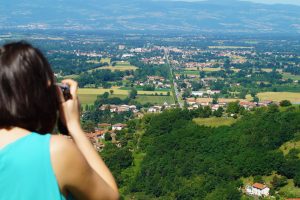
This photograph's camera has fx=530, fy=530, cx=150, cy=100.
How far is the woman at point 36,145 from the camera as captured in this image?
1057mm

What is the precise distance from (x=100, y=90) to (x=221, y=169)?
29.5m

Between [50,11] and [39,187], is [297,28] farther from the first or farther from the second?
[39,187]

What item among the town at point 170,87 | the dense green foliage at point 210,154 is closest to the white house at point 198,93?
the town at point 170,87

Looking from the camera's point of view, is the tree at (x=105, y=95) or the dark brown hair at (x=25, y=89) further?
the tree at (x=105, y=95)

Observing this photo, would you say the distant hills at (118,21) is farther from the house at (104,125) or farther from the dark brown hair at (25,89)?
the dark brown hair at (25,89)

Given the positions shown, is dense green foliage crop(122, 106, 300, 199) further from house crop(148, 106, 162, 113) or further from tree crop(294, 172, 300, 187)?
house crop(148, 106, 162, 113)

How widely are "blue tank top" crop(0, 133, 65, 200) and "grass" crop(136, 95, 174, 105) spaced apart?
3909 cm

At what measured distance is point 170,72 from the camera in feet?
204

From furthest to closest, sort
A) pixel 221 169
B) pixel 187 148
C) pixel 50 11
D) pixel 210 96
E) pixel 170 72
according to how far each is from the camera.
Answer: pixel 50 11 < pixel 170 72 < pixel 210 96 < pixel 187 148 < pixel 221 169

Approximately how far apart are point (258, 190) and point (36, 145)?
51.7 feet

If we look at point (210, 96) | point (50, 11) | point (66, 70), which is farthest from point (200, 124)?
point (50, 11)

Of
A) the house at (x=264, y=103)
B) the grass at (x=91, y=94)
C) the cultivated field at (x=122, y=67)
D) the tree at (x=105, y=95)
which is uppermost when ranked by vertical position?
the house at (x=264, y=103)

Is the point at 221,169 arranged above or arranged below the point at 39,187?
below

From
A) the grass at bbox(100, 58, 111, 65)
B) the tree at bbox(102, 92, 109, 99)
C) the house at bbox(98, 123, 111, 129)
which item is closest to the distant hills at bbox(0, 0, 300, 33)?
the grass at bbox(100, 58, 111, 65)
